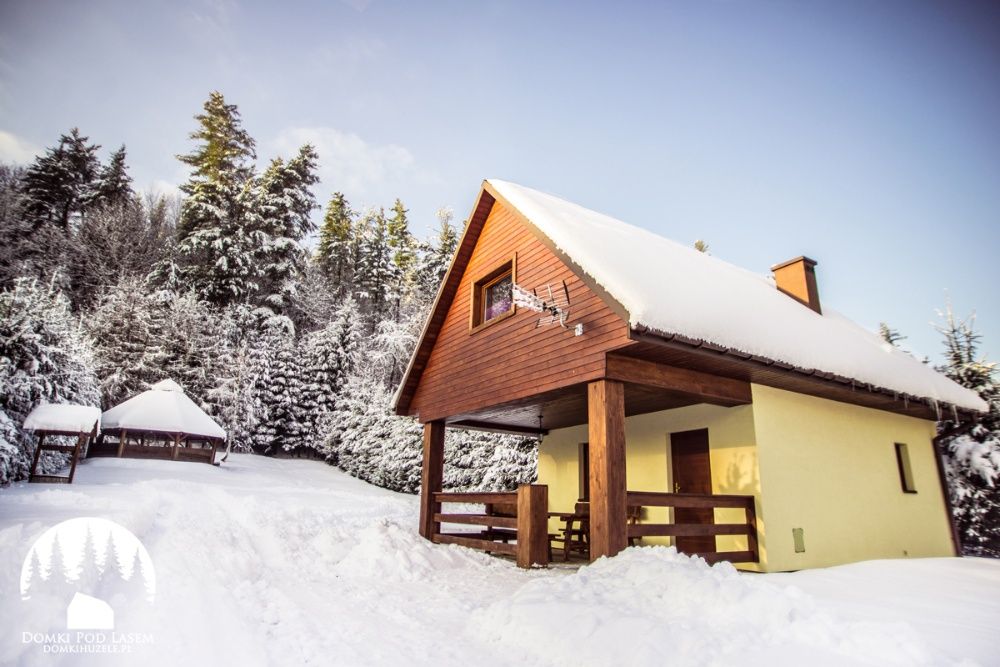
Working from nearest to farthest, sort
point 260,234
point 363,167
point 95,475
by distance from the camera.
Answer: point 363,167, point 95,475, point 260,234

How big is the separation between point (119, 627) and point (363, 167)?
39.9 feet

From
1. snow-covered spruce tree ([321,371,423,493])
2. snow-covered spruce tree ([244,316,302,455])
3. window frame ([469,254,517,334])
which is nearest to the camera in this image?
window frame ([469,254,517,334])

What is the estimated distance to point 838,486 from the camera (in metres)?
9.13

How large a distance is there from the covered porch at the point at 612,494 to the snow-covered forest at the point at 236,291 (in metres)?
9.47

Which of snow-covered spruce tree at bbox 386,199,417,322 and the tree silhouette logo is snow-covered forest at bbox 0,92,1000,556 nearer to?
snow-covered spruce tree at bbox 386,199,417,322

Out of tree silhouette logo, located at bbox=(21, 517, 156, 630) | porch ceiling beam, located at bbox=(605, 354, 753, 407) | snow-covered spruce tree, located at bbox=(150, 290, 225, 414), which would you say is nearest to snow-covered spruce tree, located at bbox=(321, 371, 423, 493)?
snow-covered spruce tree, located at bbox=(150, 290, 225, 414)

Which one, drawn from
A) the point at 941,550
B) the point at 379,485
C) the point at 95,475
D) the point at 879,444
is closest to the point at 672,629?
the point at 879,444

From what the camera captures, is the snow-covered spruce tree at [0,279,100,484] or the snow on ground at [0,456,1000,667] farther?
the snow-covered spruce tree at [0,279,100,484]

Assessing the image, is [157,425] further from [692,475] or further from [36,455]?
[692,475]

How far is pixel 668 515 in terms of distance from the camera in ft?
33.1

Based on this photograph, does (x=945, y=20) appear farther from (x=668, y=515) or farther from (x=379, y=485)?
(x=379, y=485)

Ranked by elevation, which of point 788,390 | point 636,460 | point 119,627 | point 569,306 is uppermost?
point 569,306

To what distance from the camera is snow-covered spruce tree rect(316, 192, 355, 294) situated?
126 feet

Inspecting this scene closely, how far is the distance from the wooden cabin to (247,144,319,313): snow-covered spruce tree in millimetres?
23326
